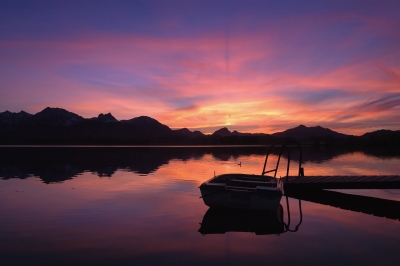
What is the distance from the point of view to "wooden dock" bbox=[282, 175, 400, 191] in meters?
23.0

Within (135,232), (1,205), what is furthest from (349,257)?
(1,205)

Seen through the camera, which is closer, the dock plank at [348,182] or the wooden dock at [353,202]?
the wooden dock at [353,202]

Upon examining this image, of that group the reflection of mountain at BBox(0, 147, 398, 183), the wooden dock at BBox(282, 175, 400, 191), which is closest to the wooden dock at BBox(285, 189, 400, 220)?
the wooden dock at BBox(282, 175, 400, 191)

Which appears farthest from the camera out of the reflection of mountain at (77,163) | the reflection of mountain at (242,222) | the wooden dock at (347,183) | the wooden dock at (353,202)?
the reflection of mountain at (77,163)

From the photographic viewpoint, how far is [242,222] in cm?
1641

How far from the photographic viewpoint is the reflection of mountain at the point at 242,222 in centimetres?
1489

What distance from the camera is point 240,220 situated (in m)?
16.8

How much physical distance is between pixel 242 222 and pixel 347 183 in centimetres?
1092

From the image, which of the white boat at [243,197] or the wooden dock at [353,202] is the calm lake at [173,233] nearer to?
the white boat at [243,197]

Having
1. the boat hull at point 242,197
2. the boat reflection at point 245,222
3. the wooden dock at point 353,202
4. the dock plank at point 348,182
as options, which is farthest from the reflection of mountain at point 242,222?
the dock plank at point 348,182

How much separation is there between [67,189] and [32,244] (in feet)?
44.3

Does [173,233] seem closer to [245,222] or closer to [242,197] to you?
[245,222]

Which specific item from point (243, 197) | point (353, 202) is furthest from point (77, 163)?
point (353, 202)

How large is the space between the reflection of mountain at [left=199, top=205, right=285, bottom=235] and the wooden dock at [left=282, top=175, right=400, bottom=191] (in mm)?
6608
